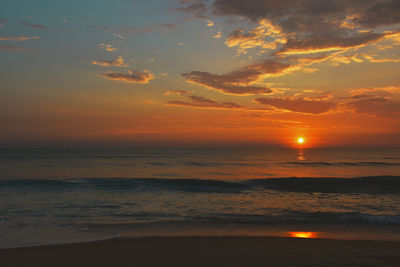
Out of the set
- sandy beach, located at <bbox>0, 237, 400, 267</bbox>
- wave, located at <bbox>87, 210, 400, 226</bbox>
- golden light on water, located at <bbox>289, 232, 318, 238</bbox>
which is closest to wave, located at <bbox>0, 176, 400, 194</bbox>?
wave, located at <bbox>87, 210, 400, 226</bbox>

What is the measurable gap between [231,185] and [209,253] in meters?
17.4

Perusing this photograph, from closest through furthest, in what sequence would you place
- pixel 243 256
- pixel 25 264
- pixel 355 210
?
pixel 25 264
pixel 243 256
pixel 355 210

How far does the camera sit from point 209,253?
7.92 m

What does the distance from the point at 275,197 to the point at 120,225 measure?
34.9ft

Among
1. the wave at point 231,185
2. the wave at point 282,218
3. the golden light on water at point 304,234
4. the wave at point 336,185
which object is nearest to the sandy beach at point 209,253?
the golden light on water at point 304,234

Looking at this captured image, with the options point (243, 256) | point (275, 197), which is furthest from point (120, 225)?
point (275, 197)

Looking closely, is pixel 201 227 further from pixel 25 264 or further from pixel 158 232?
pixel 25 264

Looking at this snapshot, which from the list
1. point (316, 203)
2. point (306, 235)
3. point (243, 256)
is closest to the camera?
point (243, 256)

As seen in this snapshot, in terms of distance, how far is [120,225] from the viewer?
36.9 feet

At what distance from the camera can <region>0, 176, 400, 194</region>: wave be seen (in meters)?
22.4

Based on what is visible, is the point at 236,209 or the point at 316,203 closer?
the point at 236,209

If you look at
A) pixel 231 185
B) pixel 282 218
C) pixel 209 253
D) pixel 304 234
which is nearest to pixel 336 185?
pixel 231 185

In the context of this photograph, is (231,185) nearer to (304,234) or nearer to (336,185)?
(336,185)

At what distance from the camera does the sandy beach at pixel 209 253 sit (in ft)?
23.4
